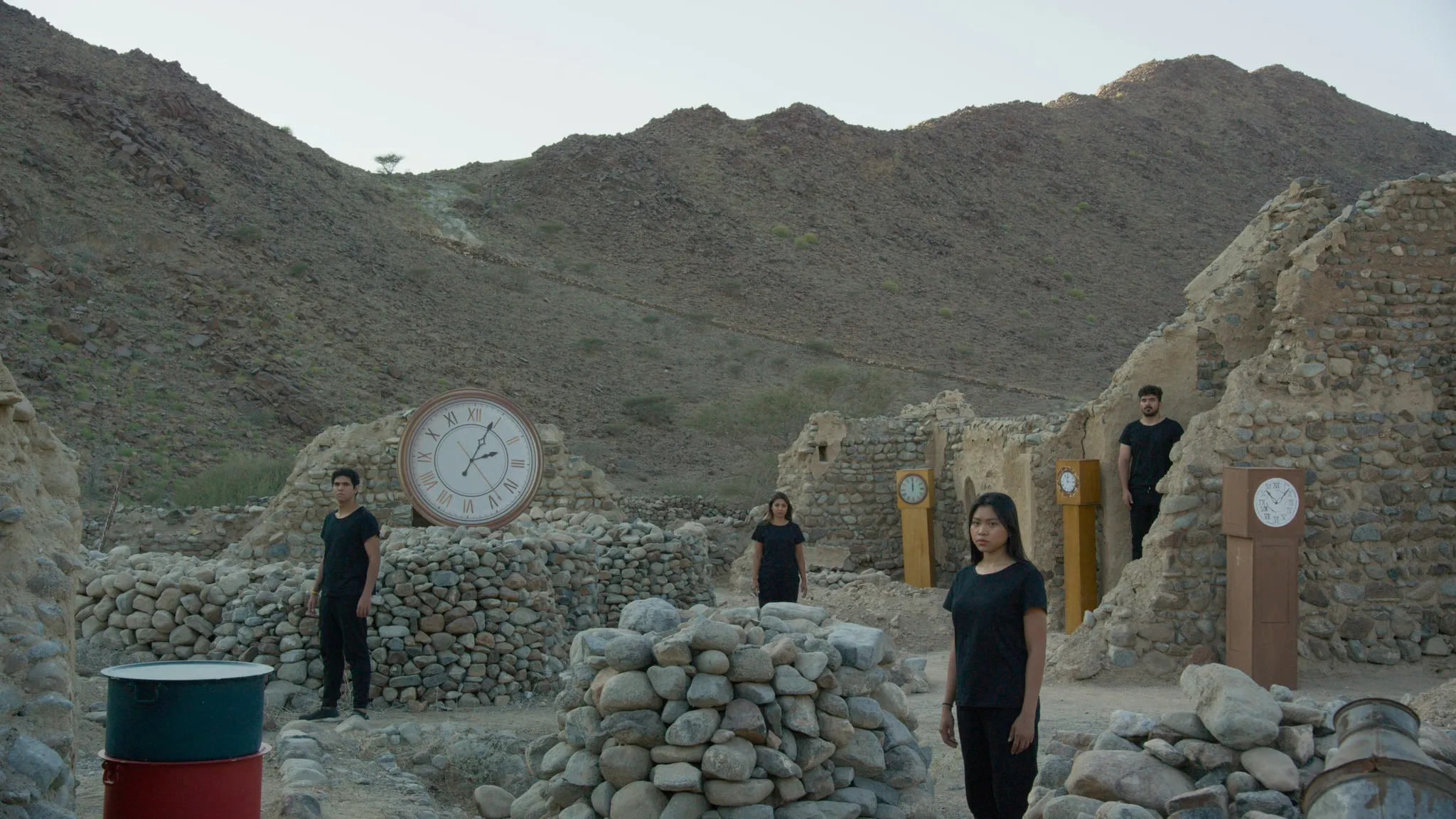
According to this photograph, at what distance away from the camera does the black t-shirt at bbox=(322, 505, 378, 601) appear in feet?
26.5

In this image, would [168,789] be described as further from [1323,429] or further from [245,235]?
[245,235]

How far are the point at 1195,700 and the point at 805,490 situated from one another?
1249cm

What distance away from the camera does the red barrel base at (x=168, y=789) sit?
455 cm

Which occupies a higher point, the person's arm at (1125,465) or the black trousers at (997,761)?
the person's arm at (1125,465)

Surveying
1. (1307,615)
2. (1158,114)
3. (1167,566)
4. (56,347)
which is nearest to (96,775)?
(1167,566)

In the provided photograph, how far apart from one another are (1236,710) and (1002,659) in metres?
1.36

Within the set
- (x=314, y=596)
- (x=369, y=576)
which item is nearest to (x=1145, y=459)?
(x=369, y=576)

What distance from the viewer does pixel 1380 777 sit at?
437 cm

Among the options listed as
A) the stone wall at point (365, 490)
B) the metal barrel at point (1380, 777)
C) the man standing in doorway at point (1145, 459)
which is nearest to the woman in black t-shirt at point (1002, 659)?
the metal barrel at point (1380, 777)

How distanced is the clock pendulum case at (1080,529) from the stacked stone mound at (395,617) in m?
4.58

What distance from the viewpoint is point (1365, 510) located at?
9.55 meters

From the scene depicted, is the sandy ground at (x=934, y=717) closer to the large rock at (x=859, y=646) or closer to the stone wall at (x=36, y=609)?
the large rock at (x=859, y=646)

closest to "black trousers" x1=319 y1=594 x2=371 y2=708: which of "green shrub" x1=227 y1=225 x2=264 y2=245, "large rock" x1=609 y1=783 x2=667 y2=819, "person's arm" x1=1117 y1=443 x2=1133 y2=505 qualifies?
"large rock" x1=609 y1=783 x2=667 y2=819

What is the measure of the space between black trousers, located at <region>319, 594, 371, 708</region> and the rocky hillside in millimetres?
14348
